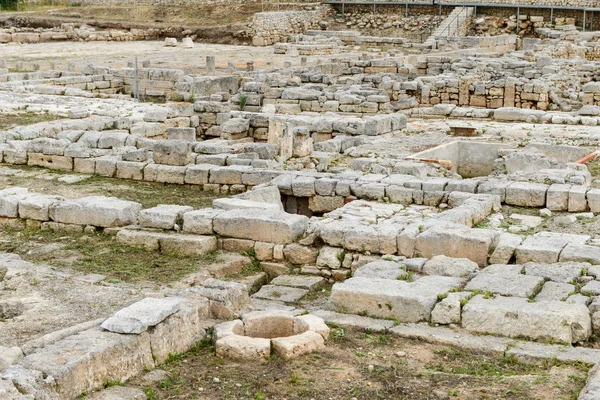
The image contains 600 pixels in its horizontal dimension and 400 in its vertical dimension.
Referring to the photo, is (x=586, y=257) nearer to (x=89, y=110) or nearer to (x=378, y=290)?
(x=378, y=290)

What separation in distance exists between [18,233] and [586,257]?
8.19m

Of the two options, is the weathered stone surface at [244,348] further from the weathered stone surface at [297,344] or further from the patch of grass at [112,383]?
the patch of grass at [112,383]

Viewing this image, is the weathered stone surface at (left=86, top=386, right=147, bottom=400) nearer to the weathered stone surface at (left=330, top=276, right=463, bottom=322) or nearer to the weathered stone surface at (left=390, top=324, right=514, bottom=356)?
the weathered stone surface at (left=390, top=324, right=514, bottom=356)

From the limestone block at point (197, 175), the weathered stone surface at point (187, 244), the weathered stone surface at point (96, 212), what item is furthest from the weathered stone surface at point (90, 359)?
the limestone block at point (197, 175)

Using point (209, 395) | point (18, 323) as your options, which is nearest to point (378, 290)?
point (209, 395)

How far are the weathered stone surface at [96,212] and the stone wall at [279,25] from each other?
36498mm

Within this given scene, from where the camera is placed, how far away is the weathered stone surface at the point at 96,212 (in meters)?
14.4

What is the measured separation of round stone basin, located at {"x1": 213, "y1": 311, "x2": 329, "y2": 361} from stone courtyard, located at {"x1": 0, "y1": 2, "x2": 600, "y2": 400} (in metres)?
0.02

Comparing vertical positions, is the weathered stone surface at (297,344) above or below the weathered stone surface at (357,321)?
above

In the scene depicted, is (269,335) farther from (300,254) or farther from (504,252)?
(504,252)

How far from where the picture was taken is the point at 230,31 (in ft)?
170

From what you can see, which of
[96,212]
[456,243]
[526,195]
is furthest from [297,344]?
[526,195]

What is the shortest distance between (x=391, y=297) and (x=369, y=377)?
1652 mm

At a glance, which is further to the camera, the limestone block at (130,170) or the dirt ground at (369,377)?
the limestone block at (130,170)
